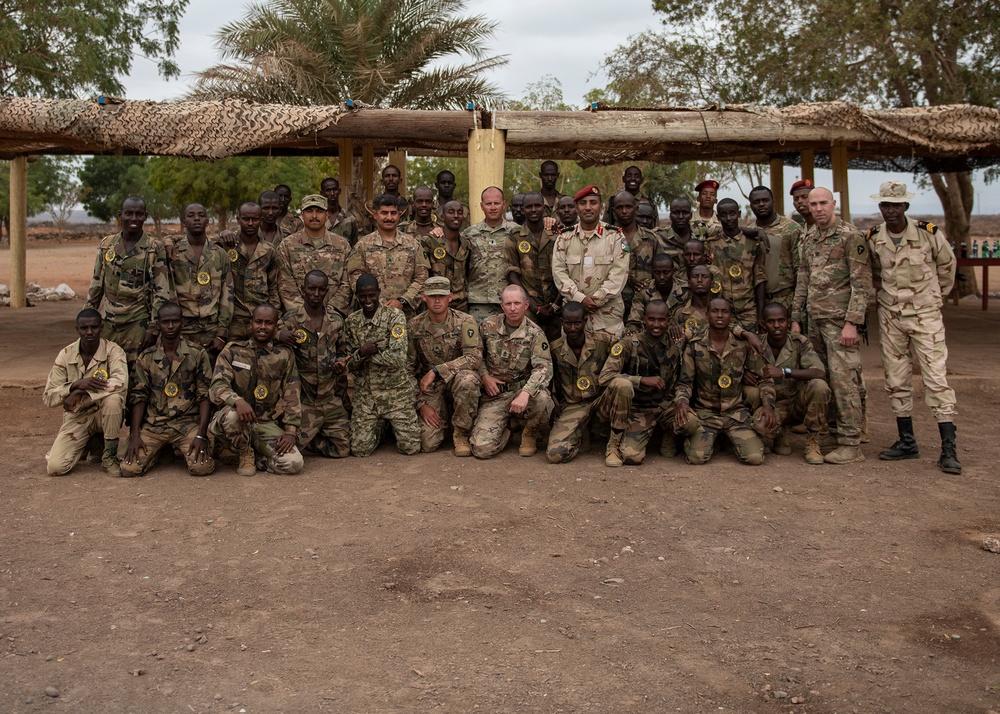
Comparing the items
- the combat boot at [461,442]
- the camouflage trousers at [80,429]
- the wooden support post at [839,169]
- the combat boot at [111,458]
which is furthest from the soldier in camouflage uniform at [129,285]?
the wooden support post at [839,169]

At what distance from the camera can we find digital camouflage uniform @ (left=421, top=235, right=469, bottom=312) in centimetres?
752

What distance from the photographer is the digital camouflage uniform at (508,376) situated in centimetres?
673

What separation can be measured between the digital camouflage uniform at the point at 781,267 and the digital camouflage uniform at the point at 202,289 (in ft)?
13.1

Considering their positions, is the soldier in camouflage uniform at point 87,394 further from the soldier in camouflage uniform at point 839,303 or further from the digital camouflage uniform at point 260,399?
the soldier in camouflage uniform at point 839,303

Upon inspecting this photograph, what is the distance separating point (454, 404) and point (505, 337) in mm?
599

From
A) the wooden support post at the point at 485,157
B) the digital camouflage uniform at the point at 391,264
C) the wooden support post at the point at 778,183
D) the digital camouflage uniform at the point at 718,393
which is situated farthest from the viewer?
the wooden support post at the point at 778,183

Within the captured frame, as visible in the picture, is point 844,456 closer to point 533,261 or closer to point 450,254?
point 533,261

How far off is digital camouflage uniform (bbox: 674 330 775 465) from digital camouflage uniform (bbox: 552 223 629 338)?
0.66 meters

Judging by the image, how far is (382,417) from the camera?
22.7 feet

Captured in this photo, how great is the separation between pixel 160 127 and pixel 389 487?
14.8 feet

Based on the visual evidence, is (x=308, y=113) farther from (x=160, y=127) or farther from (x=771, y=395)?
(x=771, y=395)

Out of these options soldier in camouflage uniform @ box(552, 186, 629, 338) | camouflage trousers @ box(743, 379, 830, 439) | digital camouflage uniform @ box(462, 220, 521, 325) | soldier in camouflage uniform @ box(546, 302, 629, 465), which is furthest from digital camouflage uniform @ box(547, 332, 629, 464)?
camouflage trousers @ box(743, 379, 830, 439)

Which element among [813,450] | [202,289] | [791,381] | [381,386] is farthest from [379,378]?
[813,450]

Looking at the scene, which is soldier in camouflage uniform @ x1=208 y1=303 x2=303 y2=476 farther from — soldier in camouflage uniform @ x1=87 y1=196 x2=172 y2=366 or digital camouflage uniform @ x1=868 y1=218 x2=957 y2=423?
digital camouflage uniform @ x1=868 y1=218 x2=957 y2=423
